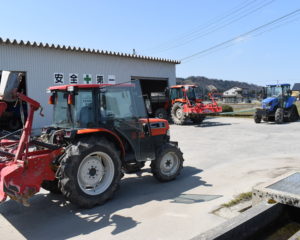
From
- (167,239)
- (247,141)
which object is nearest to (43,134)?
(167,239)

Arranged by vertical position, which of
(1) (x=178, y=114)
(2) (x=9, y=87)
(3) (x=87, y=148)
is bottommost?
(3) (x=87, y=148)

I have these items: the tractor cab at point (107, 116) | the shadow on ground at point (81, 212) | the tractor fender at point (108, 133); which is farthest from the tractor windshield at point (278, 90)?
the tractor fender at point (108, 133)

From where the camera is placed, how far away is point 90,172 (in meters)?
4.71

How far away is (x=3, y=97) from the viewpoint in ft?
13.5

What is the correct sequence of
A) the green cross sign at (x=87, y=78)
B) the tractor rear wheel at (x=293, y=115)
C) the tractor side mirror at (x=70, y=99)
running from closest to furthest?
1. the tractor side mirror at (x=70, y=99)
2. the green cross sign at (x=87, y=78)
3. the tractor rear wheel at (x=293, y=115)

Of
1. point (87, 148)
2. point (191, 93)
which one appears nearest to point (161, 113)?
point (191, 93)

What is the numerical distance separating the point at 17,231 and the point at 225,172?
14.1ft

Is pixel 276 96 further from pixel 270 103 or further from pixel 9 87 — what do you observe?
pixel 9 87

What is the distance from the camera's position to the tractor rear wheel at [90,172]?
171 inches

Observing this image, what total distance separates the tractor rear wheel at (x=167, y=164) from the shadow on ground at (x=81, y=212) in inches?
6.0

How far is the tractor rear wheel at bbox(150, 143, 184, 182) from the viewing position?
5.70 meters

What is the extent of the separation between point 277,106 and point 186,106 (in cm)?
517

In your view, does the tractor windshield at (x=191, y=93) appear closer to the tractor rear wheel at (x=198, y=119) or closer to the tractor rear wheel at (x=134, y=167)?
the tractor rear wheel at (x=198, y=119)

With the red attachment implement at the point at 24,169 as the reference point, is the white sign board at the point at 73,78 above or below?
above
